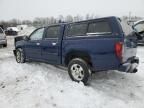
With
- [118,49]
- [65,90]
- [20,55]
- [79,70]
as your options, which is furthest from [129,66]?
[20,55]

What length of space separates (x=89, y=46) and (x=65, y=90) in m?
1.30

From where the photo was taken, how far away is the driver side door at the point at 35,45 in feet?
21.0

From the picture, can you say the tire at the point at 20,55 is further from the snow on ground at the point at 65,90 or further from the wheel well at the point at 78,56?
the wheel well at the point at 78,56

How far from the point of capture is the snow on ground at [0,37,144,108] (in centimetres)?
398

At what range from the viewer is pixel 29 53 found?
23.1ft

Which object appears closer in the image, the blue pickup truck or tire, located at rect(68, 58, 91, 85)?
the blue pickup truck

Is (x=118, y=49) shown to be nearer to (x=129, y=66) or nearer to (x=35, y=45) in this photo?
(x=129, y=66)

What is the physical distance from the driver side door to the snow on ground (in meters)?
0.63

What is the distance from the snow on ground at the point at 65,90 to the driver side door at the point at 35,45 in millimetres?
626

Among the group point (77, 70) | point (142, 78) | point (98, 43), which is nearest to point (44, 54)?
point (77, 70)

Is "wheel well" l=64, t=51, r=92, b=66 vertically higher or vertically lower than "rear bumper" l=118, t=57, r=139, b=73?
higher

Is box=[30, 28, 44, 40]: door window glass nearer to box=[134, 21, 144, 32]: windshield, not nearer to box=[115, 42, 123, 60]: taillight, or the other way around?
box=[115, 42, 123, 60]: taillight

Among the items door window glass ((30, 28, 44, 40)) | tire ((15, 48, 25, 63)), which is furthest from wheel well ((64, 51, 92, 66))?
tire ((15, 48, 25, 63))

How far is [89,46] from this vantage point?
466 cm
